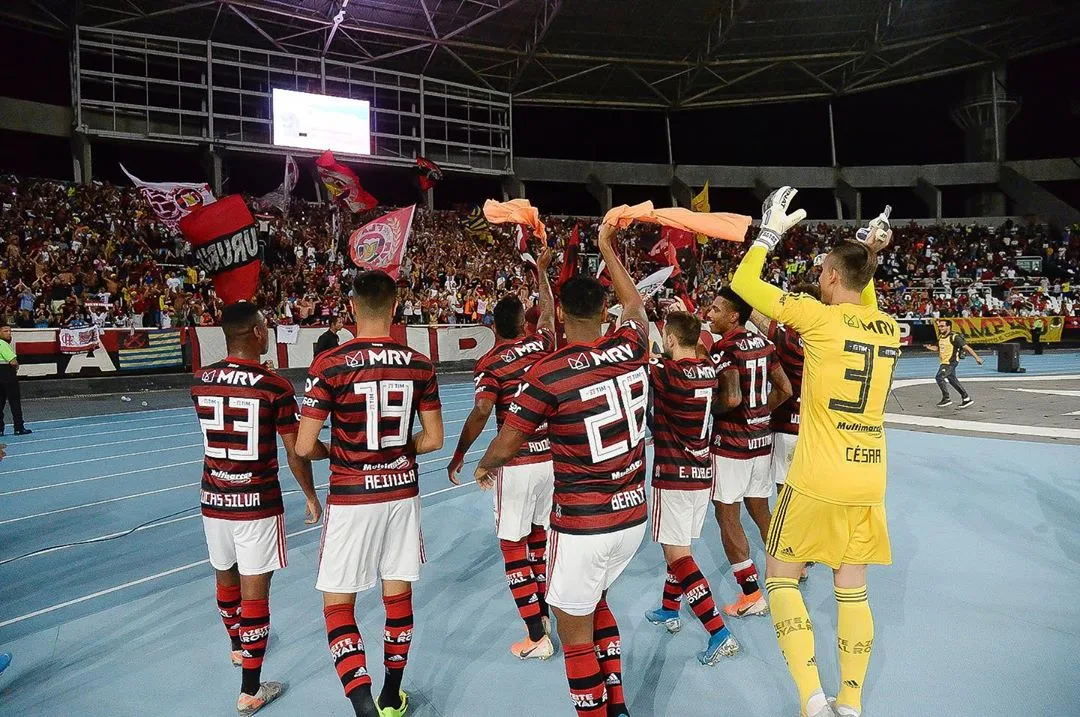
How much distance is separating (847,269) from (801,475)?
106 centimetres

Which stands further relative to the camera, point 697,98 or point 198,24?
point 697,98

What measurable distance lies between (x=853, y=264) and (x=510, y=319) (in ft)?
6.94

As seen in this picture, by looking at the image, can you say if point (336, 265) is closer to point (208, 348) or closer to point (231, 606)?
point (208, 348)

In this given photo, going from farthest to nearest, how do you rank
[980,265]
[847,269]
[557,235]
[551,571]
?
1. [980,265]
2. [557,235]
3. [847,269]
4. [551,571]

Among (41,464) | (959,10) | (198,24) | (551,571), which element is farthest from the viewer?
(959,10)

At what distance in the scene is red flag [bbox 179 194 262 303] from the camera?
7.10 metres

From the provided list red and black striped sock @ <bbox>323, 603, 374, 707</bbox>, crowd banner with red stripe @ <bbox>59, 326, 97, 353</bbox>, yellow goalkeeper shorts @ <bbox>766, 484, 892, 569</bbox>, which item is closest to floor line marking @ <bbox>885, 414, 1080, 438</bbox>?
yellow goalkeeper shorts @ <bbox>766, 484, 892, 569</bbox>

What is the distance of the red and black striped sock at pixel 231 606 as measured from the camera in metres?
3.88

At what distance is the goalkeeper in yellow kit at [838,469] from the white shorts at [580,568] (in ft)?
3.28

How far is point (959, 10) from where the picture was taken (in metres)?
28.0

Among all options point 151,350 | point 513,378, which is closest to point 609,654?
point 513,378

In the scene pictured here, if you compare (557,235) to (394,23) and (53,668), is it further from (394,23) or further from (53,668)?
(53,668)

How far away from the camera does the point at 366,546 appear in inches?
134

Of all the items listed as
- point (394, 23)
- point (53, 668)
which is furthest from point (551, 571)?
point (394, 23)
